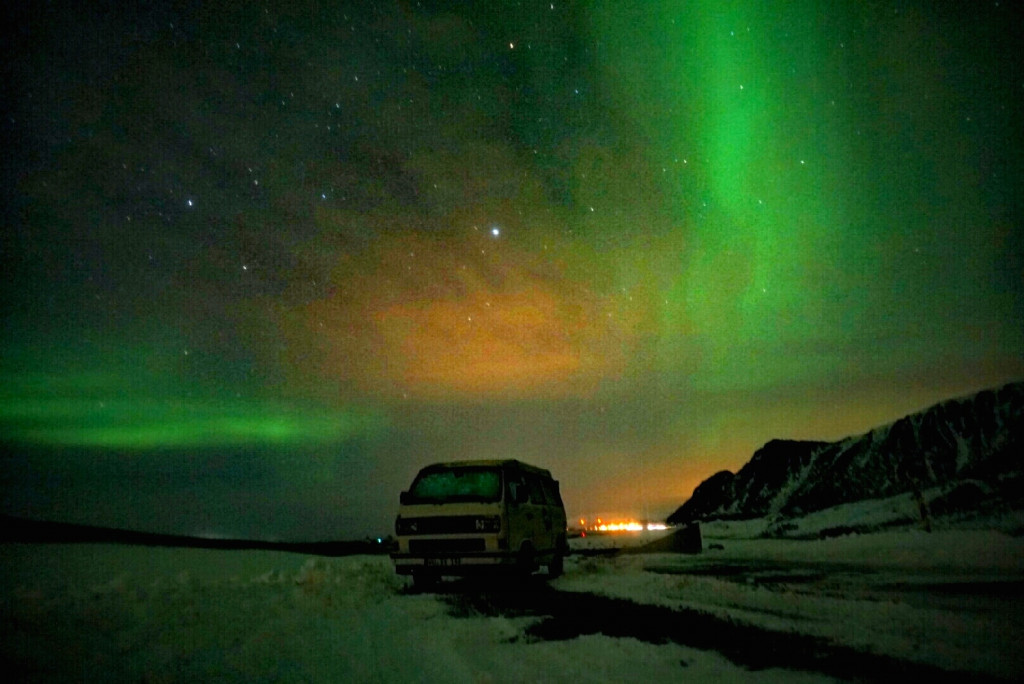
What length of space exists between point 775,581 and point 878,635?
561 cm

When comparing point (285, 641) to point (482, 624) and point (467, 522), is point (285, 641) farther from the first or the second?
point (467, 522)

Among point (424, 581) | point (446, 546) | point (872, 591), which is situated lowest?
point (872, 591)

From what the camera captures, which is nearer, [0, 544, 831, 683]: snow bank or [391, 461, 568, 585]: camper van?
[0, 544, 831, 683]: snow bank

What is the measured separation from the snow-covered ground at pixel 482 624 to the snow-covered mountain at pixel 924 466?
15524mm

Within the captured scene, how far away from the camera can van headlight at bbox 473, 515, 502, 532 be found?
36.5 feet

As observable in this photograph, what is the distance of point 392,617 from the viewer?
8.14 meters

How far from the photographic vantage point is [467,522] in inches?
443

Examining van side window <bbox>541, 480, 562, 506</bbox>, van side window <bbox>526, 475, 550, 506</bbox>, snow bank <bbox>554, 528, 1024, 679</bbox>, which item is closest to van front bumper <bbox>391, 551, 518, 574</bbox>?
snow bank <bbox>554, 528, 1024, 679</bbox>

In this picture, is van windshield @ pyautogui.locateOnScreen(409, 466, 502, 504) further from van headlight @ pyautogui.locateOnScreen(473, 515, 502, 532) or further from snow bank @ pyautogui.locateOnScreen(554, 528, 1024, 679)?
snow bank @ pyautogui.locateOnScreen(554, 528, 1024, 679)

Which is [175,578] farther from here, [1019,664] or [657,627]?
[1019,664]

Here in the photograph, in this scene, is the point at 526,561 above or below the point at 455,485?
below

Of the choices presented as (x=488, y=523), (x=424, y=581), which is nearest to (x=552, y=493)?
(x=424, y=581)

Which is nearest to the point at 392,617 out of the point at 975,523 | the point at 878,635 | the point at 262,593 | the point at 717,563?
→ the point at 262,593

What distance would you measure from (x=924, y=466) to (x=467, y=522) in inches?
1632
